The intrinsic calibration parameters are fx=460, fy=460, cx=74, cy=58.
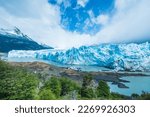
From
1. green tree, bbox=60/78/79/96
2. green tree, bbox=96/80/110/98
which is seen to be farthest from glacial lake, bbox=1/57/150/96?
green tree, bbox=60/78/79/96

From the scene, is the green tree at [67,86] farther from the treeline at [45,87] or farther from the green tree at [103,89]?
the green tree at [103,89]

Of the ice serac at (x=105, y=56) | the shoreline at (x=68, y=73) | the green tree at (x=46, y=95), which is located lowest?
the green tree at (x=46, y=95)

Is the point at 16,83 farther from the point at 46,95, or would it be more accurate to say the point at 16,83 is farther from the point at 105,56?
the point at 105,56

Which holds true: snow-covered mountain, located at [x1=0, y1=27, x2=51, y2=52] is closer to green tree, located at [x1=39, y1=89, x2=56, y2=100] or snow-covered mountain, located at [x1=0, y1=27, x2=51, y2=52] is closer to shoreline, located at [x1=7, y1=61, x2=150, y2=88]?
shoreline, located at [x1=7, y1=61, x2=150, y2=88]

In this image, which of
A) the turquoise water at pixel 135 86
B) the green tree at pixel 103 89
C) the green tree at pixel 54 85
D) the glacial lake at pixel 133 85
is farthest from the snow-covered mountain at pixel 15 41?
the turquoise water at pixel 135 86

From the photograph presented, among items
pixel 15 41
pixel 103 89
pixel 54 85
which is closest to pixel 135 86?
pixel 103 89

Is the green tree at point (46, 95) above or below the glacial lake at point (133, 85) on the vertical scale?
below

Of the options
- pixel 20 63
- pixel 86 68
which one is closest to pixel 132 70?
pixel 86 68
